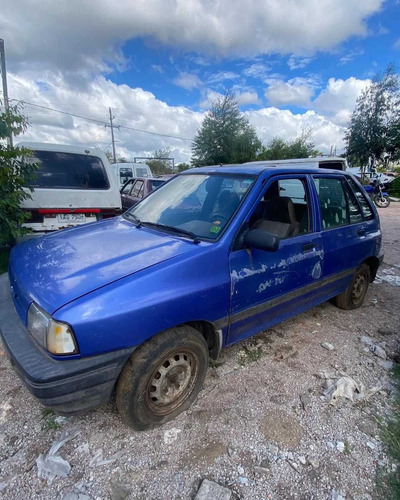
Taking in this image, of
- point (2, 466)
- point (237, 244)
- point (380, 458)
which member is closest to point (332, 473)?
point (380, 458)

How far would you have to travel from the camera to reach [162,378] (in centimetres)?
195

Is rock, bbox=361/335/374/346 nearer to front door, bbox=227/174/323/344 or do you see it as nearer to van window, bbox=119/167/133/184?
front door, bbox=227/174/323/344

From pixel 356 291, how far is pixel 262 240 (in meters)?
2.40

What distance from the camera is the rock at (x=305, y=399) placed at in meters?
2.23

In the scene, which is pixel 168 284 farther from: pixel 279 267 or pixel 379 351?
pixel 379 351

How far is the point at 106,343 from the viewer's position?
160 cm

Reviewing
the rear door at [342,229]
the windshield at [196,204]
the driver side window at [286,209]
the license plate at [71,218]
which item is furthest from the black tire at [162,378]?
the license plate at [71,218]

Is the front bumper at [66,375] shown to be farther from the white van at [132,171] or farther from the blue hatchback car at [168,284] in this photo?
the white van at [132,171]

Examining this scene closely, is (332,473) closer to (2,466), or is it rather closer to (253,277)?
(253,277)

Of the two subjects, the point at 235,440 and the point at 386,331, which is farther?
the point at 386,331

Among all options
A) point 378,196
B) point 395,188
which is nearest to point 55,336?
point 378,196

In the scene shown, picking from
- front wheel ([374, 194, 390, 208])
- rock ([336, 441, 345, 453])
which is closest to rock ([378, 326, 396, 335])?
rock ([336, 441, 345, 453])

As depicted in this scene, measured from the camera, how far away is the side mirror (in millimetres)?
2002

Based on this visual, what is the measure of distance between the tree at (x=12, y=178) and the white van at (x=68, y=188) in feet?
0.68
